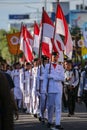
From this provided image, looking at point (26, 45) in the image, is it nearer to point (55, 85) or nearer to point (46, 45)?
point (46, 45)

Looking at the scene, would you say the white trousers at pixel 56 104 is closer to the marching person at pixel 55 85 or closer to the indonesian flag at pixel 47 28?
the marching person at pixel 55 85

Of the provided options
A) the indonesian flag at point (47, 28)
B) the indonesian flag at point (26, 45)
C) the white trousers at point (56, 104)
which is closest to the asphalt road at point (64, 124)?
the white trousers at point (56, 104)

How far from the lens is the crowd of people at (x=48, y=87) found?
14227 millimetres

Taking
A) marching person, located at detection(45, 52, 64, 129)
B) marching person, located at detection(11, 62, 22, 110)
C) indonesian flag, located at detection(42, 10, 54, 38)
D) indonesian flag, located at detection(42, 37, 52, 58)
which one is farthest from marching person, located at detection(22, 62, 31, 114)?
marching person, located at detection(45, 52, 64, 129)

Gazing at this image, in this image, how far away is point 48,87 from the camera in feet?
47.2

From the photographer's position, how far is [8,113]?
525cm

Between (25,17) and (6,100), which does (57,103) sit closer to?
(6,100)

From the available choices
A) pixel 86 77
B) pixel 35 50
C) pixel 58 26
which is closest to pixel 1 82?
pixel 58 26

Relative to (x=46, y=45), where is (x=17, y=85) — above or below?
below

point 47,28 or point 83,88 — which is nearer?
point 47,28

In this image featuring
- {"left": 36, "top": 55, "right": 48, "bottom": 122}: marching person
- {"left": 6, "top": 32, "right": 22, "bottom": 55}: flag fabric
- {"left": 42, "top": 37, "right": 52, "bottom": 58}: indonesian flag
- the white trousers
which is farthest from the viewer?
{"left": 6, "top": 32, "right": 22, "bottom": 55}: flag fabric

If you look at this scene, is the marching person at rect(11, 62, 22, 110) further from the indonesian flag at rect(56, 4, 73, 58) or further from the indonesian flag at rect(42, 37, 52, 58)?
the indonesian flag at rect(56, 4, 73, 58)

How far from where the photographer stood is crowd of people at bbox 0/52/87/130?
560 inches

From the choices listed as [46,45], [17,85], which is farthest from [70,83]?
[17,85]
